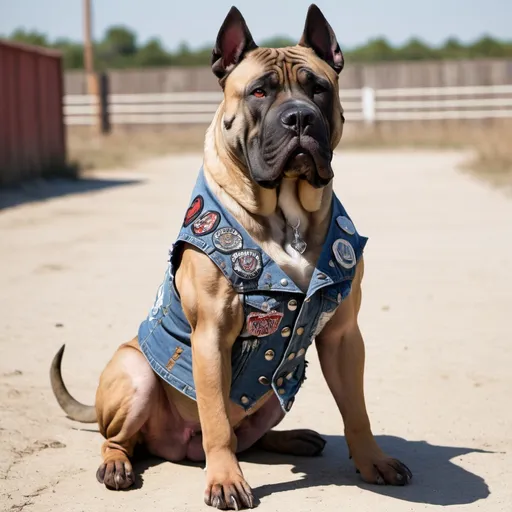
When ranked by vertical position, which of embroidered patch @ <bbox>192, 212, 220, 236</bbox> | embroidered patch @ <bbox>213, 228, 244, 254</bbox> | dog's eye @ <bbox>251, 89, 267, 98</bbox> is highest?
dog's eye @ <bbox>251, 89, 267, 98</bbox>

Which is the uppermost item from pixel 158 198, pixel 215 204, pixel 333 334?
pixel 215 204

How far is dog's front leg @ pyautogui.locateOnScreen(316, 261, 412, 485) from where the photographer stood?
3.77m

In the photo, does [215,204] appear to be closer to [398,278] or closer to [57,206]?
[398,278]

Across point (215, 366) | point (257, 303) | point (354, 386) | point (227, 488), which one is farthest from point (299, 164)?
point (227, 488)

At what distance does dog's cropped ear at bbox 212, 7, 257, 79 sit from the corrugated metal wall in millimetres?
11996

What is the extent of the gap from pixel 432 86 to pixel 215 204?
28745 mm

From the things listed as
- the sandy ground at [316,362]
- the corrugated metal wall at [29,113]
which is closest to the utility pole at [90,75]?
the corrugated metal wall at [29,113]

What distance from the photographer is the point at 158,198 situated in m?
14.3

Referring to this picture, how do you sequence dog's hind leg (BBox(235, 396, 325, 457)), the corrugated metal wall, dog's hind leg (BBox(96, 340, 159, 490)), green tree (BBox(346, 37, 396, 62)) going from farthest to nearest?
1. green tree (BBox(346, 37, 396, 62))
2. the corrugated metal wall
3. dog's hind leg (BBox(235, 396, 325, 457))
4. dog's hind leg (BBox(96, 340, 159, 490))

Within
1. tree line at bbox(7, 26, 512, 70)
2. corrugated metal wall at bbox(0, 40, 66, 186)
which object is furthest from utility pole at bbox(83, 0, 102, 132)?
corrugated metal wall at bbox(0, 40, 66, 186)

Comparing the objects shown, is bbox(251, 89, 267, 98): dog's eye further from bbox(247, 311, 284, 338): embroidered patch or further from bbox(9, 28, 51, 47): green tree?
bbox(9, 28, 51, 47): green tree

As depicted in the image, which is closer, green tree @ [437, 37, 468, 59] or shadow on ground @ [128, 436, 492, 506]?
shadow on ground @ [128, 436, 492, 506]

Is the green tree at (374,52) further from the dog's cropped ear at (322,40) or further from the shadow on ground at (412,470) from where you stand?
the dog's cropped ear at (322,40)

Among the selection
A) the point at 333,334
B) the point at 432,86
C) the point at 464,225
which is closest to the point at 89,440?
the point at 333,334
